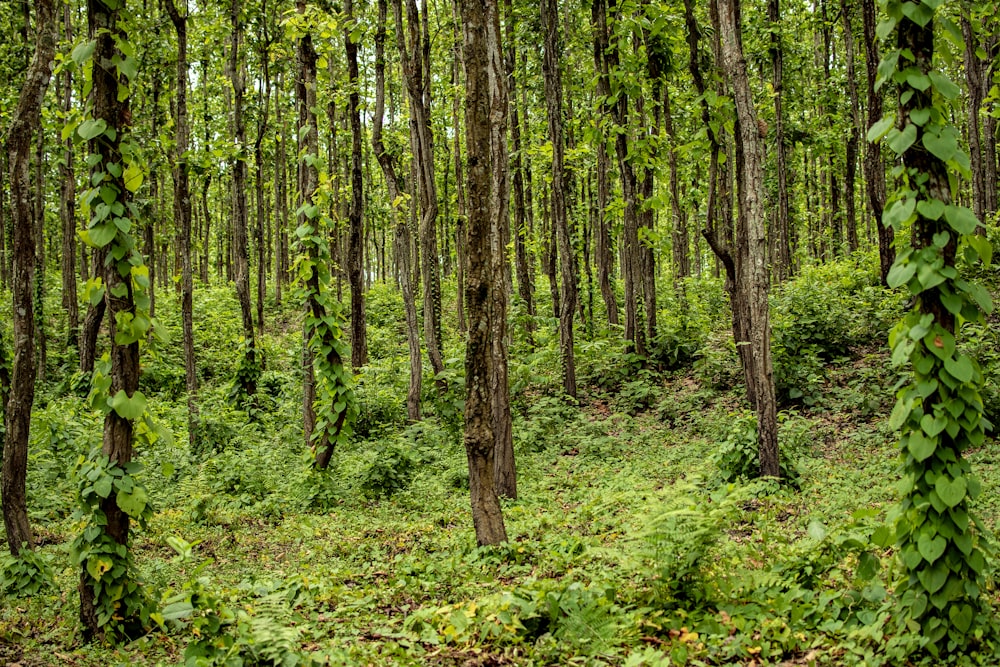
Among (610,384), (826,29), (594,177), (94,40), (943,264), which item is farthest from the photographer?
(594,177)

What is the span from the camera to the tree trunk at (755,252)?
7.61 metres

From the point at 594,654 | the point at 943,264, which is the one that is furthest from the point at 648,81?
the point at 594,654

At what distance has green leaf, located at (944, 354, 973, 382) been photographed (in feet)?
12.0

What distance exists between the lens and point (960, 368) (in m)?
3.70

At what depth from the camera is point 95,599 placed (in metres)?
4.78

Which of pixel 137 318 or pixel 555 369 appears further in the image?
pixel 555 369

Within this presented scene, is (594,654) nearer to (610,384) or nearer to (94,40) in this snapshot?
(94,40)

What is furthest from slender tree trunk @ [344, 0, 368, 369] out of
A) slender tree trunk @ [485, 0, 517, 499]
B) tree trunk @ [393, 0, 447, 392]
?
slender tree trunk @ [485, 0, 517, 499]

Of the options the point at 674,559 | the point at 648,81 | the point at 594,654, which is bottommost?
the point at 594,654

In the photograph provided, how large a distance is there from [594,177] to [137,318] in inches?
845

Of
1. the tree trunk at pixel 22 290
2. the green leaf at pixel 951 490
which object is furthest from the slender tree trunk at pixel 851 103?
the tree trunk at pixel 22 290

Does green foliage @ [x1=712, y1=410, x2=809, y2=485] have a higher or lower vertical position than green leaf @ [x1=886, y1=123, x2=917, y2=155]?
lower

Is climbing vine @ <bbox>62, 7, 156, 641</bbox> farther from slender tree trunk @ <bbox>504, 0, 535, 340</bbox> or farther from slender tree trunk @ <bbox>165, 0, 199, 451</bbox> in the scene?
slender tree trunk @ <bbox>504, 0, 535, 340</bbox>

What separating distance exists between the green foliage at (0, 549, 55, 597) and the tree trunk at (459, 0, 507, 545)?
391 centimetres
